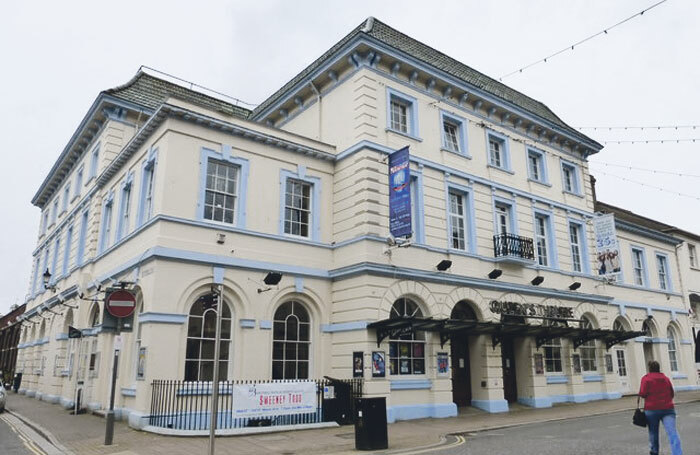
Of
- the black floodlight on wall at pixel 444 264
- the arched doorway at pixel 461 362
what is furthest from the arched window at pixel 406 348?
the arched doorway at pixel 461 362

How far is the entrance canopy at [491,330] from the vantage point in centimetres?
1547

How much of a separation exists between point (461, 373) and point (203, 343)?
906 cm

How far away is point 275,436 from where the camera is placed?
40.8 feet

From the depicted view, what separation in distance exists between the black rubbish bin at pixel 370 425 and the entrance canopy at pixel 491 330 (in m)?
4.19

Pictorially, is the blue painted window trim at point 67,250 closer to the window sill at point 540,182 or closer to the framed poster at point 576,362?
the window sill at point 540,182

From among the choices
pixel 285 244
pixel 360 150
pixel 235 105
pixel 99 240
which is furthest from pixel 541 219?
pixel 99 240

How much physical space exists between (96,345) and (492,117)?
56.4ft

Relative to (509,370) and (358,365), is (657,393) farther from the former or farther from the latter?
(509,370)

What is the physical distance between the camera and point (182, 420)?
1362 cm

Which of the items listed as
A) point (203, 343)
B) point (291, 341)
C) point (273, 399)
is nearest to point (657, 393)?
point (273, 399)

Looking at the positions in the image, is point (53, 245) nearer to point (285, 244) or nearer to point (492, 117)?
point (285, 244)

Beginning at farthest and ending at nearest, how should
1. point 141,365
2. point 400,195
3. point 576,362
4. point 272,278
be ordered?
point 576,362
point 400,195
point 272,278
point 141,365

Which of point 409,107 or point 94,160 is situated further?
point 94,160

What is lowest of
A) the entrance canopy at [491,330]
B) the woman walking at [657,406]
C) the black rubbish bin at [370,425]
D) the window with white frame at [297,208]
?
the black rubbish bin at [370,425]
